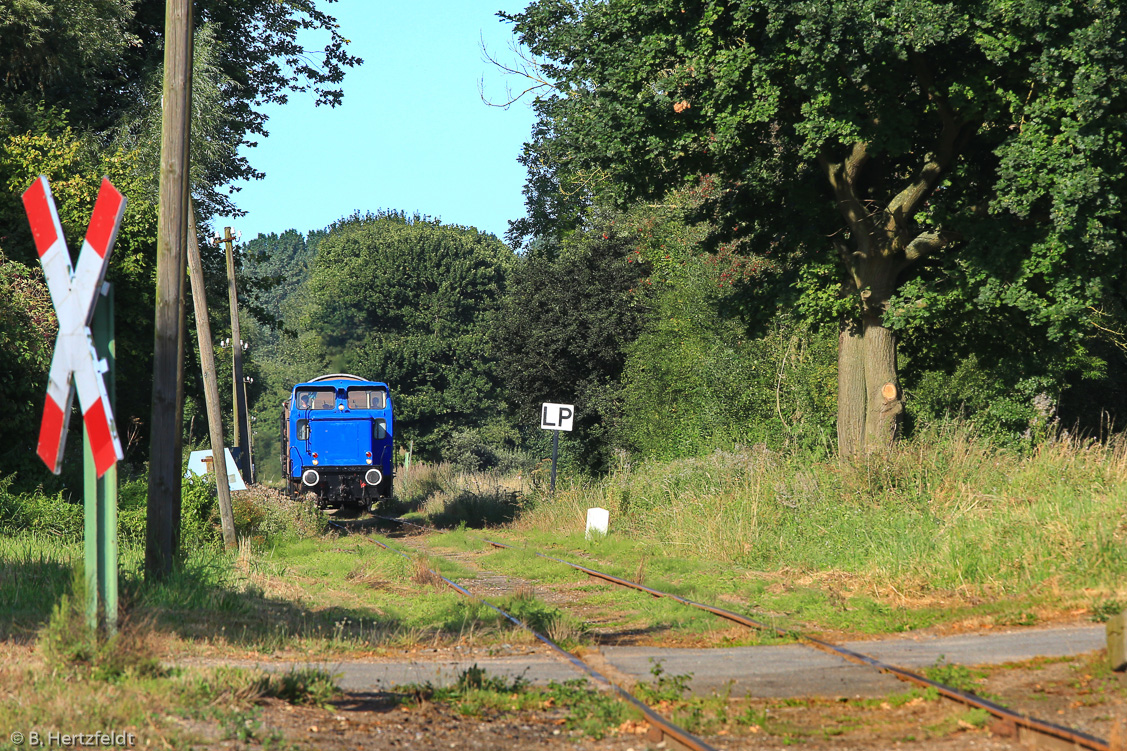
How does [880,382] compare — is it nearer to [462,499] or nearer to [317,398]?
[462,499]

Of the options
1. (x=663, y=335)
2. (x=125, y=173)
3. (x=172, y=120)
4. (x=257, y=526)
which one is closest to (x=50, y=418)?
(x=172, y=120)

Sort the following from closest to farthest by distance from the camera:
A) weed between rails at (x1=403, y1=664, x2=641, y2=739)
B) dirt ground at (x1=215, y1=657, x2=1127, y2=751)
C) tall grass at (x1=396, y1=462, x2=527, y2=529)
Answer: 1. dirt ground at (x1=215, y1=657, x2=1127, y2=751)
2. weed between rails at (x1=403, y1=664, x2=641, y2=739)
3. tall grass at (x1=396, y1=462, x2=527, y2=529)

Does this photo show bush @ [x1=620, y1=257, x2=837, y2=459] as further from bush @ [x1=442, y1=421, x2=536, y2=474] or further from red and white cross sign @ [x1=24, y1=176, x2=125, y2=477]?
bush @ [x1=442, y1=421, x2=536, y2=474]

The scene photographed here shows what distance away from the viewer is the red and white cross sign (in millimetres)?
5934


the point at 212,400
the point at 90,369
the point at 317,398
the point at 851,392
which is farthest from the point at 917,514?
the point at 317,398

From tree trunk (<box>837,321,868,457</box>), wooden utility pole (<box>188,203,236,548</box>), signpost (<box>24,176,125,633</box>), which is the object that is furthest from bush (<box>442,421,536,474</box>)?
signpost (<box>24,176,125,633</box>)

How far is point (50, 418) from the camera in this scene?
5.95 m

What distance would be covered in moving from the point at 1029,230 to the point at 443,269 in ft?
172

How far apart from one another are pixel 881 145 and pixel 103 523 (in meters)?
11.8

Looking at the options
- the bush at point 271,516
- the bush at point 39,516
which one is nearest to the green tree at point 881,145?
the bush at point 271,516

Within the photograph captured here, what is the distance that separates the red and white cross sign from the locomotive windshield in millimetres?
21262

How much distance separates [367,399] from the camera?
91.7 feet

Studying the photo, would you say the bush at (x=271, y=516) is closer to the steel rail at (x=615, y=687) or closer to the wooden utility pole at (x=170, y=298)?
the steel rail at (x=615, y=687)

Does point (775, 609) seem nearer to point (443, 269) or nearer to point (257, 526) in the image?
point (257, 526)
